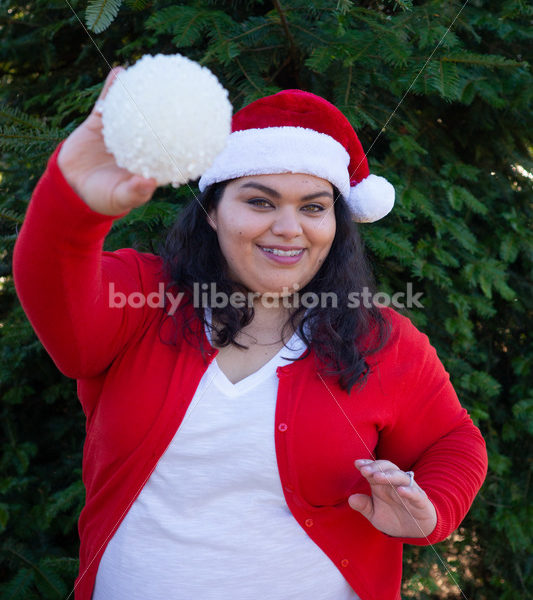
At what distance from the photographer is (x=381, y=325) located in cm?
159

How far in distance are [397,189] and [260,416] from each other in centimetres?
128

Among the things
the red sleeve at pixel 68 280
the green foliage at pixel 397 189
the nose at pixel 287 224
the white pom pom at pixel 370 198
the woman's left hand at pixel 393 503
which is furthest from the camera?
the green foliage at pixel 397 189

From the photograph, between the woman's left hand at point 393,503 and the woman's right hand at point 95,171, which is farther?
the woman's left hand at point 393,503

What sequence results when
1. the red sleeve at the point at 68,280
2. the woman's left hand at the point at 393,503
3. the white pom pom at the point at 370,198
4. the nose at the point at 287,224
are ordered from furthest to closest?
the white pom pom at the point at 370,198 → the nose at the point at 287,224 → the woman's left hand at the point at 393,503 → the red sleeve at the point at 68,280

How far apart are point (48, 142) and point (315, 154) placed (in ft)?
3.37

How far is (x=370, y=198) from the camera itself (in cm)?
162

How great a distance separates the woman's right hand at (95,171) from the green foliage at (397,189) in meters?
1.04

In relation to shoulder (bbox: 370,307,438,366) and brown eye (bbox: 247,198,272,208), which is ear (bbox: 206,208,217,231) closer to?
brown eye (bbox: 247,198,272,208)

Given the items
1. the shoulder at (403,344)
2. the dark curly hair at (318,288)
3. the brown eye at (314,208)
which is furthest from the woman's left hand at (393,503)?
the brown eye at (314,208)

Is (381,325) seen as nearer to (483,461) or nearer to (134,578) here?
(483,461)

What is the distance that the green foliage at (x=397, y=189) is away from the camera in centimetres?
200

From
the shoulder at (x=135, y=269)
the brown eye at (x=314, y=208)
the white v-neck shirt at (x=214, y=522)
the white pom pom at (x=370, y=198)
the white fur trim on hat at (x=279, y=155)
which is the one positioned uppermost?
the white fur trim on hat at (x=279, y=155)

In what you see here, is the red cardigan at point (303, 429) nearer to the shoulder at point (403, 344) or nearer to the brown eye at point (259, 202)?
the shoulder at point (403, 344)

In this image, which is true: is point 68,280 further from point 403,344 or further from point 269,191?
point 403,344
